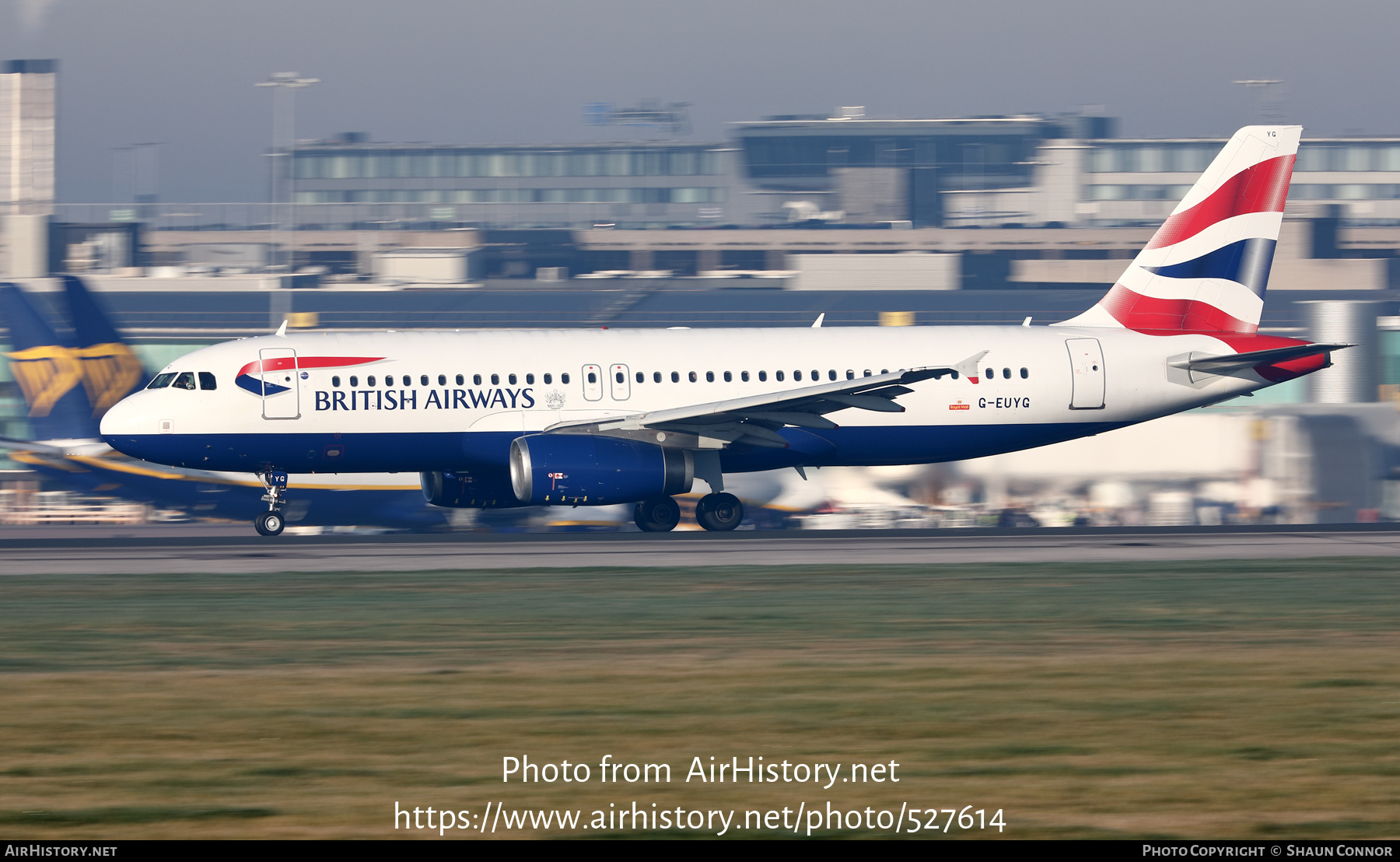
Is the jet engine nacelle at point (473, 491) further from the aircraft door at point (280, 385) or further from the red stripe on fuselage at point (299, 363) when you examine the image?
the aircraft door at point (280, 385)

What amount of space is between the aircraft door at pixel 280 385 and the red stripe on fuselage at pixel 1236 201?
1823 centimetres

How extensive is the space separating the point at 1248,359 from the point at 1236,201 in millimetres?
4036

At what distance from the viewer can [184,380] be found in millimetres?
32594

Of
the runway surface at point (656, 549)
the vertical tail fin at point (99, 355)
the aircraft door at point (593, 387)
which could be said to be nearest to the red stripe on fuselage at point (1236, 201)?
the runway surface at point (656, 549)

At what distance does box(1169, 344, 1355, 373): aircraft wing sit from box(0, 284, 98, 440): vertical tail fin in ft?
78.4

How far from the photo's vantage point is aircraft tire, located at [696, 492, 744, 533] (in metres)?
33.9

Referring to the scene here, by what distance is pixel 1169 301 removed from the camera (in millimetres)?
35531

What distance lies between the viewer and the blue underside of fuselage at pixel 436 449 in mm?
32375

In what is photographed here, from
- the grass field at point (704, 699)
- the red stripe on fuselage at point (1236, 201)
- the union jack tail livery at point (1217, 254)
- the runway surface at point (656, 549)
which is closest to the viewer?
the grass field at point (704, 699)

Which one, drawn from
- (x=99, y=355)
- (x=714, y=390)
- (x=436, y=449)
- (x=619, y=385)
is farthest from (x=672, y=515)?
(x=99, y=355)

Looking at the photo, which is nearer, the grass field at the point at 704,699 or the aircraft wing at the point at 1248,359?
the grass field at the point at 704,699

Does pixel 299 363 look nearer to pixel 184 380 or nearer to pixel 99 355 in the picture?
pixel 184 380

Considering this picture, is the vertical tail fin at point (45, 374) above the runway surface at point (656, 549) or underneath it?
above

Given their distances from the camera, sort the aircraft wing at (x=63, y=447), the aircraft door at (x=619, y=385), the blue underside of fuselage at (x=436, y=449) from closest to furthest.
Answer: the blue underside of fuselage at (x=436, y=449)
the aircraft door at (x=619, y=385)
the aircraft wing at (x=63, y=447)
